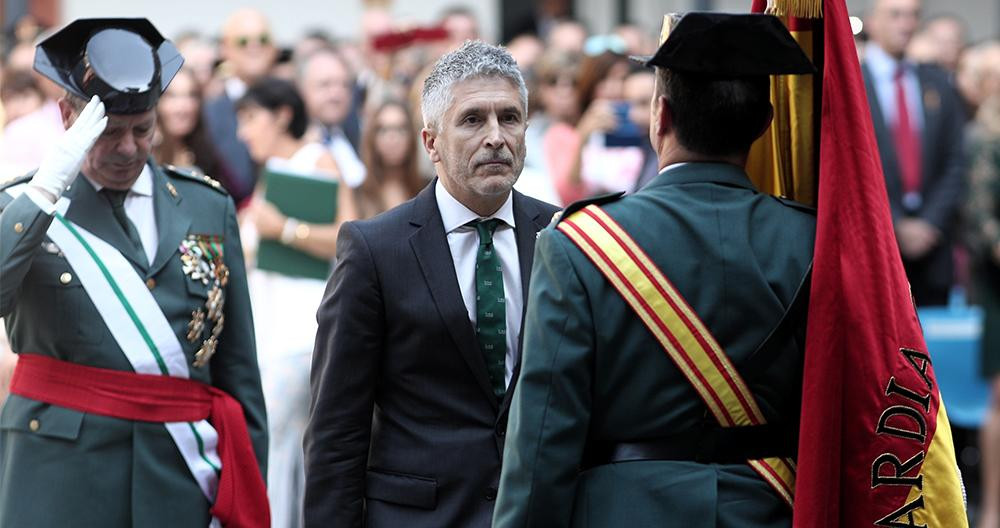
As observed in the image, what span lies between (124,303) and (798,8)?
6.33 feet

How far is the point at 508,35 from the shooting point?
1788 cm

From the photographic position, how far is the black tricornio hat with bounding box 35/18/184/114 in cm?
453

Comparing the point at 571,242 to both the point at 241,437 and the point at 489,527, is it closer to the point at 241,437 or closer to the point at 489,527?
the point at 489,527

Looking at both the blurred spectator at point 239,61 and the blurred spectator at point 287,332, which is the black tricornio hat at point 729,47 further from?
the blurred spectator at point 239,61

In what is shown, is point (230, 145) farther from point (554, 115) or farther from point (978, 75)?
point (978, 75)

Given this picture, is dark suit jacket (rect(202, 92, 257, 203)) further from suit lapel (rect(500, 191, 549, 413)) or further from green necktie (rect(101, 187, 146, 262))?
suit lapel (rect(500, 191, 549, 413))

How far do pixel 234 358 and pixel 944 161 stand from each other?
19.4 feet

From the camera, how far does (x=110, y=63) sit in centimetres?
460

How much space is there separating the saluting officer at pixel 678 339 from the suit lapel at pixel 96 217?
1509 mm

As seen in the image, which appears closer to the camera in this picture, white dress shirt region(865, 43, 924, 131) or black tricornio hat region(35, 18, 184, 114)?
black tricornio hat region(35, 18, 184, 114)

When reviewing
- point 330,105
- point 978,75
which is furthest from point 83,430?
point 978,75

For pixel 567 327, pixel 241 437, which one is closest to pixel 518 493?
pixel 567 327

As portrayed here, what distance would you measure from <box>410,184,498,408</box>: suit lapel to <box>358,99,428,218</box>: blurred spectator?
11.8ft

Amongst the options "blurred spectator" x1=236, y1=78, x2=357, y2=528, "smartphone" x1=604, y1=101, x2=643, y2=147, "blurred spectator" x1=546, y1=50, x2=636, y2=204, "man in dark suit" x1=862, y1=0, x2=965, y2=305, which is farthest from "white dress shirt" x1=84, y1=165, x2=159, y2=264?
"man in dark suit" x1=862, y1=0, x2=965, y2=305
